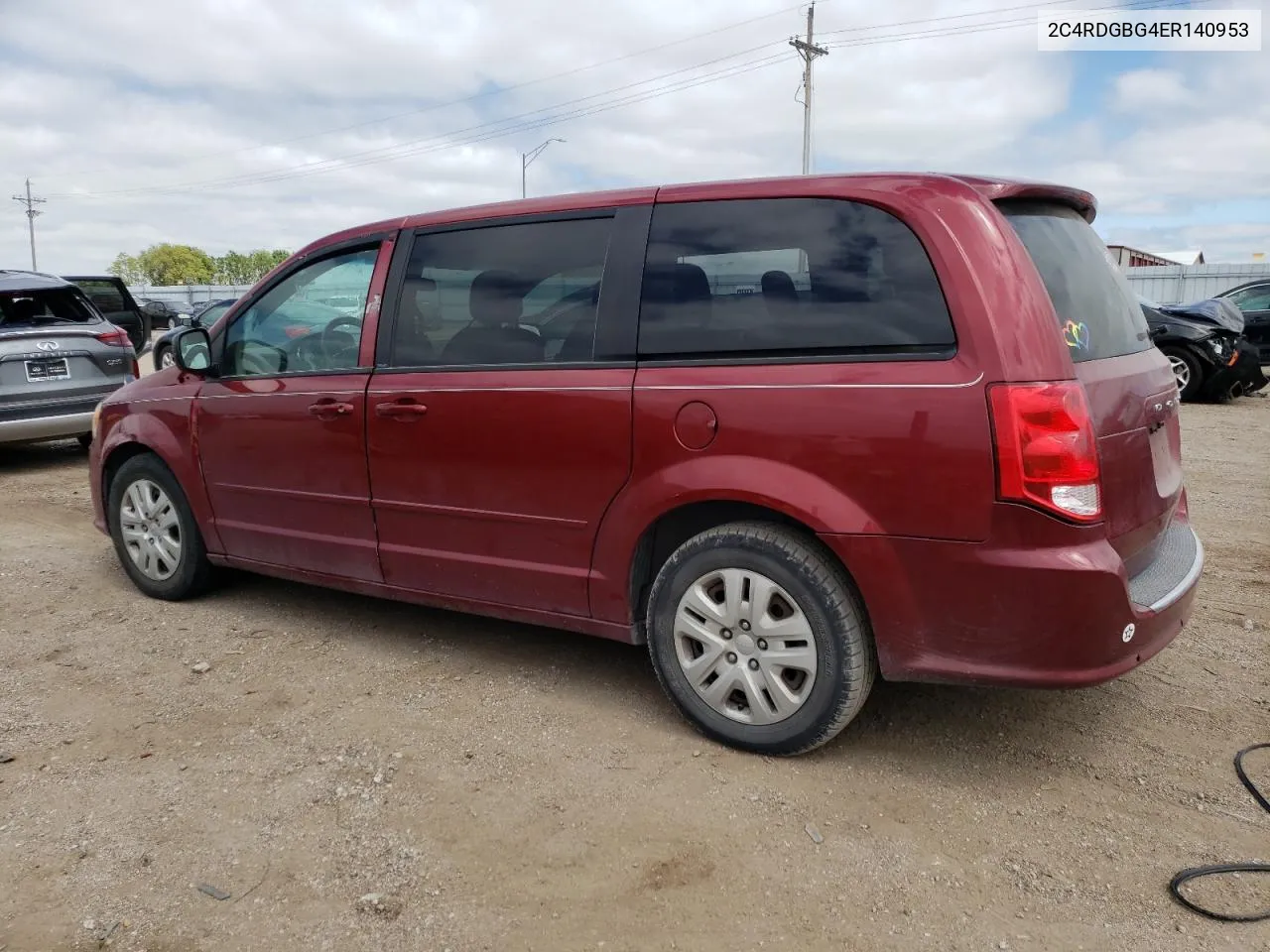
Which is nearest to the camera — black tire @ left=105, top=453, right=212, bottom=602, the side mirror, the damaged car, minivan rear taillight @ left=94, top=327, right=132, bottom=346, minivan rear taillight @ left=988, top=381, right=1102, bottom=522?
minivan rear taillight @ left=988, top=381, right=1102, bottom=522

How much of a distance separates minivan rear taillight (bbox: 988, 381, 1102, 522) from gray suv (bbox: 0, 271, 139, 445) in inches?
320

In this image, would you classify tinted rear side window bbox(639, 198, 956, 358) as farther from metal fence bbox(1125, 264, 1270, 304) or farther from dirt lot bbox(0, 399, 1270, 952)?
metal fence bbox(1125, 264, 1270, 304)

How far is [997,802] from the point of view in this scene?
116 inches

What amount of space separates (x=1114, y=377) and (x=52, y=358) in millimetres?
8424

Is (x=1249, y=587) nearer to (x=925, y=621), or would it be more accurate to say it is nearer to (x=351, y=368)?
(x=925, y=621)

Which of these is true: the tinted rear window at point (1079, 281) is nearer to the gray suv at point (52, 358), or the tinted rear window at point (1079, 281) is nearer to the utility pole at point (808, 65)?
the gray suv at point (52, 358)

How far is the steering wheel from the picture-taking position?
162 inches

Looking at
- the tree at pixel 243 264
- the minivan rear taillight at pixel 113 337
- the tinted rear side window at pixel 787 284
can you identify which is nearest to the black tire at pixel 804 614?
the tinted rear side window at pixel 787 284

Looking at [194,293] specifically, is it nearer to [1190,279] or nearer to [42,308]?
[1190,279]

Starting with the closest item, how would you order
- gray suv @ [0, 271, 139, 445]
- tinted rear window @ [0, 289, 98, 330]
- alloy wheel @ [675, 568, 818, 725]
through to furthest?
1. alloy wheel @ [675, 568, 818, 725]
2. gray suv @ [0, 271, 139, 445]
3. tinted rear window @ [0, 289, 98, 330]

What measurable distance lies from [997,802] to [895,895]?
0.60m

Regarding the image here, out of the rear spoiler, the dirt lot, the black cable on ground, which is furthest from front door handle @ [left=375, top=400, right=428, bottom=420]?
the black cable on ground

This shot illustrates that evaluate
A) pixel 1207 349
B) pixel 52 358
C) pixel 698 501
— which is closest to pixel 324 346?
pixel 698 501

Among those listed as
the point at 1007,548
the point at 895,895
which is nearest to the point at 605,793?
the point at 895,895
